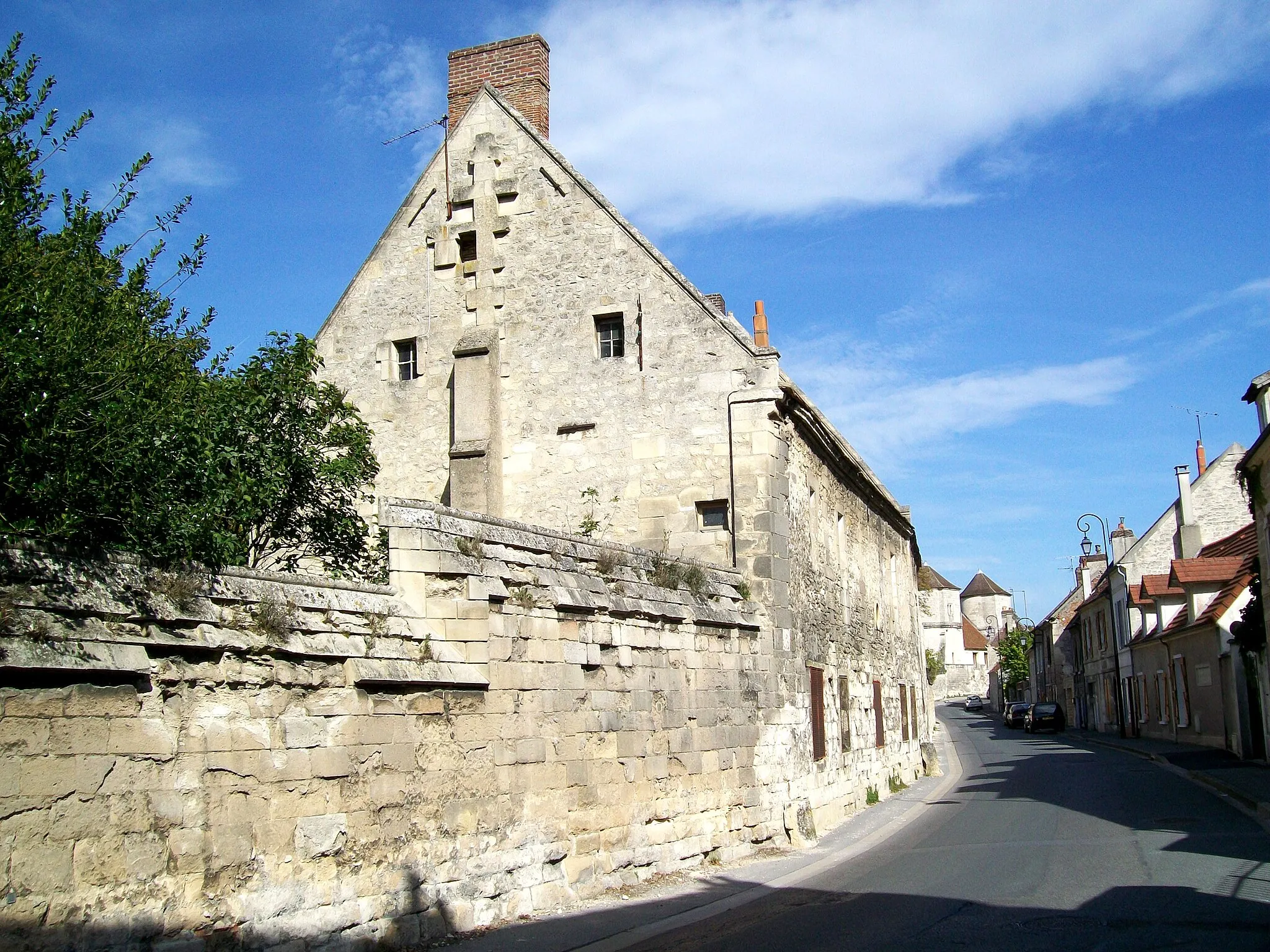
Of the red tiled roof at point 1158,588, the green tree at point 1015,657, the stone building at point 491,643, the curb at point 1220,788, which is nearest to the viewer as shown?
the stone building at point 491,643

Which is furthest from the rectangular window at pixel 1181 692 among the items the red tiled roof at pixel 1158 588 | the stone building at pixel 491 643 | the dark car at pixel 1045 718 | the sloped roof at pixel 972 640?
the sloped roof at pixel 972 640

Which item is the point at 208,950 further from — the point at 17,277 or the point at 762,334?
the point at 762,334

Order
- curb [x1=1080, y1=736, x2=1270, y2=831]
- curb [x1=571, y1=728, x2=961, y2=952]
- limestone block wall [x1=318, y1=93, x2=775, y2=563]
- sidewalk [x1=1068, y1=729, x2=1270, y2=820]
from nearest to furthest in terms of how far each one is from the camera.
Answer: curb [x1=571, y1=728, x2=961, y2=952]
limestone block wall [x1=318, y1=93, x2=775, y2=563]
curb [x1=1080, y1=736, x2=1270, y2=831]
sidewalk [x1=1068, y1=729, x2=1270, y2=820]

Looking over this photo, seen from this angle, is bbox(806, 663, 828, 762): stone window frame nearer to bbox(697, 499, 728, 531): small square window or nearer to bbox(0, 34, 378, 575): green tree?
bbox(697, 499, 728, 531): small square window

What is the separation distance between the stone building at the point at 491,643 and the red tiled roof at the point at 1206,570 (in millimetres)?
13109

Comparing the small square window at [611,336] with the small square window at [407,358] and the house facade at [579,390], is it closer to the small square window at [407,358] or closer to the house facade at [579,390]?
the house facade at [579,390]

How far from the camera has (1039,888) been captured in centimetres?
988

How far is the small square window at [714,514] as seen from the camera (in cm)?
1447

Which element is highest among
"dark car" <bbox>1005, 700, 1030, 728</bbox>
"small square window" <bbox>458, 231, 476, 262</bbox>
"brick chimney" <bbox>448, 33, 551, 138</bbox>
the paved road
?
"brick chimney" <bbox>448, 33, 551, 138</bbox>

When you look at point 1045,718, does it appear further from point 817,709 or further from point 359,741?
point 359,741

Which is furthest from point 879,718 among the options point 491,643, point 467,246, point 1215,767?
point 491,643

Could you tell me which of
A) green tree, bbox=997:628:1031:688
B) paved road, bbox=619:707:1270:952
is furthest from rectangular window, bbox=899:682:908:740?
green tree, bbox=997:628:1031:688

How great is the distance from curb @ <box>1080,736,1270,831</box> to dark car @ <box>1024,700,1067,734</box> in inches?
599

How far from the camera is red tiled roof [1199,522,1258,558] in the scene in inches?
1179
